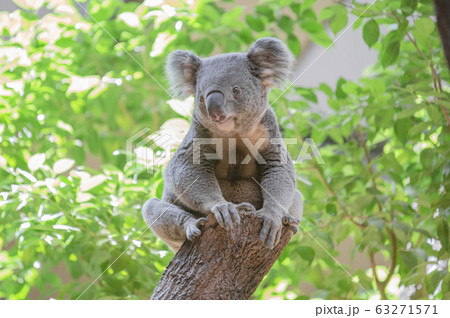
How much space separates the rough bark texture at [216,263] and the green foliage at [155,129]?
0.57m

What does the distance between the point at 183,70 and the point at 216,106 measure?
12.4 inches

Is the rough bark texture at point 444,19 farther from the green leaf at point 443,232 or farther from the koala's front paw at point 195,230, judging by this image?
the green leaf at point 443,232

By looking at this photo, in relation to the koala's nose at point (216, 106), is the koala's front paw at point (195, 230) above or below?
below

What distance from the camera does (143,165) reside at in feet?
7.11

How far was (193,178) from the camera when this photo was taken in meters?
1.39

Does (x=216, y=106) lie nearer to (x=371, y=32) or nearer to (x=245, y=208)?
(x=245, y=208)

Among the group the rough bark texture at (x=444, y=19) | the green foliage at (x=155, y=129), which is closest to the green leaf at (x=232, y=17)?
the green foliage at (x=155, y=129)

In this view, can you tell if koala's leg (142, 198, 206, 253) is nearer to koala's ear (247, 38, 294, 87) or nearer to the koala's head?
the koala's head

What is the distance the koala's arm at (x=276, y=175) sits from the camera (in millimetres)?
1347

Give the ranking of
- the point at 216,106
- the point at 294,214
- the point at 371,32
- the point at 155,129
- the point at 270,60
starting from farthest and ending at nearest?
the point at 155,129 → the point at 371,32 → the point at 294,214 → the point at 270,60 → the point at 216,106

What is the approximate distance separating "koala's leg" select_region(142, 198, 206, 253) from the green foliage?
37cm

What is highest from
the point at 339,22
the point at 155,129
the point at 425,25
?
the point at 425,25

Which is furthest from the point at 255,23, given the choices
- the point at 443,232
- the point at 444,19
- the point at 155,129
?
the point at 444,19

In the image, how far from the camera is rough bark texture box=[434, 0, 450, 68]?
0.59 metres
